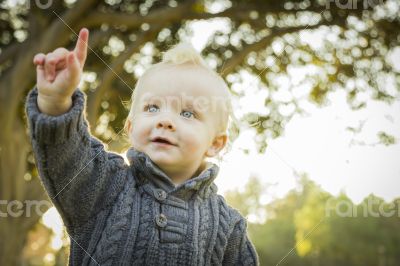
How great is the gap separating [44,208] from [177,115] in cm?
567

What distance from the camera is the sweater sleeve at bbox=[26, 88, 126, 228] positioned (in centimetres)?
155

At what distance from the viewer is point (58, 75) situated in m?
1.51

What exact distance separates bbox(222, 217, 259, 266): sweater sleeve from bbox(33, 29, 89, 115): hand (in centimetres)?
89

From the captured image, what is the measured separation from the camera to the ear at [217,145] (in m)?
2.12

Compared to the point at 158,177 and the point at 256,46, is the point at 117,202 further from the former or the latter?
the point at 256,46

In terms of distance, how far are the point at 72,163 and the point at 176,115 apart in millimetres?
451

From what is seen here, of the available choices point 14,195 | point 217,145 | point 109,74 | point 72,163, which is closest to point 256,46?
point 109,74

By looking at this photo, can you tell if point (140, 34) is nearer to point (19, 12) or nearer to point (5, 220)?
point (19, 12)

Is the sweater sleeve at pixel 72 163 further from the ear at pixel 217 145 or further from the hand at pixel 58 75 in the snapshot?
the ear at pixel 217 145

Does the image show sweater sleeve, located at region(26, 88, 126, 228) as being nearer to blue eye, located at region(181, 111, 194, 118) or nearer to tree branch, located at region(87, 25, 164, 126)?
blue eye, located at region(181, 111, 194, 118)

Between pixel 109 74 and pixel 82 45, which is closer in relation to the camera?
pixel 82 45

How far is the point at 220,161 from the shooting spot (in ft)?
7.54

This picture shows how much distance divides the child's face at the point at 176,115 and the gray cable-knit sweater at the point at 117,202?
0.21ft

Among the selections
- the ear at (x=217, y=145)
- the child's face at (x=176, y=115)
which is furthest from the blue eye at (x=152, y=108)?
the ear at (x=217, y=145)
